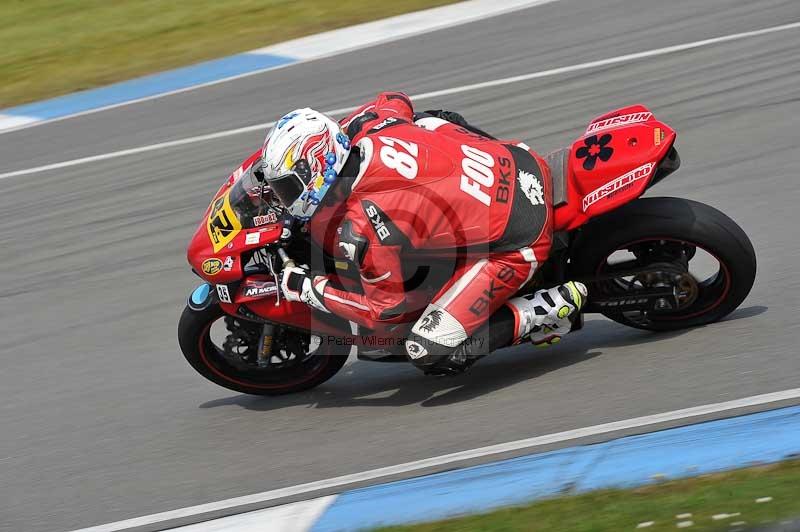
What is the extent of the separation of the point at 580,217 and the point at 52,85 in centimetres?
861

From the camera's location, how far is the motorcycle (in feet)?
17.4

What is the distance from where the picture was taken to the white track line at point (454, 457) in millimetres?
4918

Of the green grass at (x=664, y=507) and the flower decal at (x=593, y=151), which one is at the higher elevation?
the flower decal at (x=593, y=151)

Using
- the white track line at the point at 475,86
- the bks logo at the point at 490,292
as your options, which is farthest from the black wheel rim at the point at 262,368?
the white track line at the point at 475,86

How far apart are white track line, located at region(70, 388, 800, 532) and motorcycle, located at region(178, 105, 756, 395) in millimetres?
731

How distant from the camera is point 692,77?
9492mm

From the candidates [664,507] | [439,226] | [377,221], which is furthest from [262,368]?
[664,507]

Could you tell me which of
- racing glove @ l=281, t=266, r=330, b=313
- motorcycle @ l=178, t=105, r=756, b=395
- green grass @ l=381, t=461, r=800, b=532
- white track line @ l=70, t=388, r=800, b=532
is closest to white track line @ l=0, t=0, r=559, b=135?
motorcycle @ l=178, t=105, r=756, b=395

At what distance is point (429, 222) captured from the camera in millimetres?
5188

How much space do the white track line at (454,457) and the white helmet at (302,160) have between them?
126cm

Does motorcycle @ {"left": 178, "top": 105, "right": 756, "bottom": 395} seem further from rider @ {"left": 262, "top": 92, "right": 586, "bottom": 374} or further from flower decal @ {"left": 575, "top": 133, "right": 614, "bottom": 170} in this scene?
rider @ {"left": 262, "top": 92, "right": 586, "bottom": 374}

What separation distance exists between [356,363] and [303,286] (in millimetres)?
1159

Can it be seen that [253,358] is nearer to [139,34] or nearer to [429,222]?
[429,222]

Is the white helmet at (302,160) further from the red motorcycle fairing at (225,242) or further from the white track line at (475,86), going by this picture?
the white track line at (475,86)
